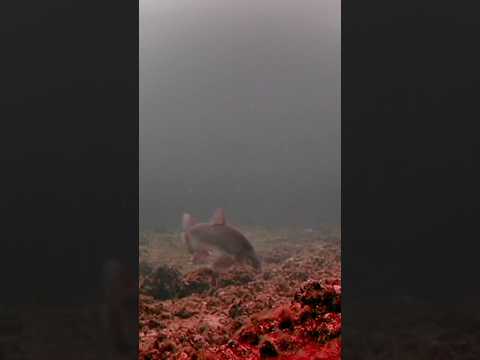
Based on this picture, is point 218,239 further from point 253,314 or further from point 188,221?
point 253,314

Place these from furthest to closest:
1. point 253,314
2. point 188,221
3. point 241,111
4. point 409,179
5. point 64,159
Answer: point 188,221 → point 241,111 → point 253,314 → point 64,159 → point 409,179

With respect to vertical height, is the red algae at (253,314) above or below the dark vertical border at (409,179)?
below

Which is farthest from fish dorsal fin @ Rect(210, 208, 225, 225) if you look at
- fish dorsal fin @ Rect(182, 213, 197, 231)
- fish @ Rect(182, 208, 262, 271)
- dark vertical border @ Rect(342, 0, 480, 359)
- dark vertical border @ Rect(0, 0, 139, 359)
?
dark vertical border @ Rect(342, 0, 480, 359)

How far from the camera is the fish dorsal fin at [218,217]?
2.98 m

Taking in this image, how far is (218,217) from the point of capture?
3.00 meters

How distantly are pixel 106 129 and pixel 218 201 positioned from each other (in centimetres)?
94

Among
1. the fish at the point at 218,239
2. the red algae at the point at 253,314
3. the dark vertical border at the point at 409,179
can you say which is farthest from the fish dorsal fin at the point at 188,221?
the dark vertical border at the point at 409,179

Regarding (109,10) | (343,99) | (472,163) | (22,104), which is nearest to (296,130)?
(343,99)

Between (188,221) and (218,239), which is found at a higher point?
(188,221)

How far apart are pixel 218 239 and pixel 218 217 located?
15 centimetres

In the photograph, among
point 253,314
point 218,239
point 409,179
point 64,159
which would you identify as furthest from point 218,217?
point 409,179

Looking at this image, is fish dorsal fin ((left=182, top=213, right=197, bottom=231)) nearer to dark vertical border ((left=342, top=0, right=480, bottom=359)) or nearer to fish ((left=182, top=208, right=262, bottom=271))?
fish ((left=182, top=208, right=262, bottom=271))

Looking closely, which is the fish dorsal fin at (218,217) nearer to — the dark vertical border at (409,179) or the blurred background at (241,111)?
the blurred background at (241,111)

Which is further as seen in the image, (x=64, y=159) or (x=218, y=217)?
(x=218, y=217)
